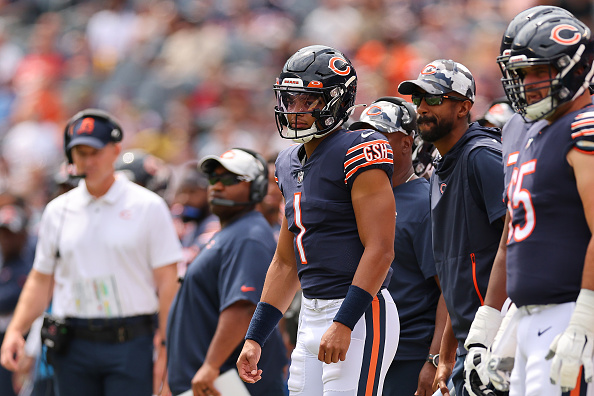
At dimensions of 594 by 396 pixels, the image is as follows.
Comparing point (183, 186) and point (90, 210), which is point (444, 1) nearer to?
point (183, 186)

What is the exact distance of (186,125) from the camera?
13.1 m

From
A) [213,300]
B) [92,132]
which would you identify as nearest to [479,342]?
[213,300]

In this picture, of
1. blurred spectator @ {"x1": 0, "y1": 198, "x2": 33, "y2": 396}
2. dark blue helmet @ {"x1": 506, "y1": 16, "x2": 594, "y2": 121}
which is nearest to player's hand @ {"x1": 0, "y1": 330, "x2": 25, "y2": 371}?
blurred spectator @ {"x1": 0, "y1": 198, "x2": 33, "y2": 396}

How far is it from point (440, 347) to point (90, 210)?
2797mm

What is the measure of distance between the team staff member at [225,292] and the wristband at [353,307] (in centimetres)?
178

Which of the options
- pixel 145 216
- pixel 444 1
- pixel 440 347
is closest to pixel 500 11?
pixel 444 1

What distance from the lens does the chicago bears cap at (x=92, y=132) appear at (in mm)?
6445

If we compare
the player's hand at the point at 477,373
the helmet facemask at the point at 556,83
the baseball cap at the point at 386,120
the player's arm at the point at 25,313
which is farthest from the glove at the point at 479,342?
the player's arm at the point at 25,313

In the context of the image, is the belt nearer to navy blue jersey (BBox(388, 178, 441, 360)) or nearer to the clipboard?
the clipboard

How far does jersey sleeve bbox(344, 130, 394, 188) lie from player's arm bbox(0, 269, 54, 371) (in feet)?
10.4

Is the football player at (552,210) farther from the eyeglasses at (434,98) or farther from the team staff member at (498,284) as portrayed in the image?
the eyeglasses at (434,98)

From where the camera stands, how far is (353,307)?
3.88m

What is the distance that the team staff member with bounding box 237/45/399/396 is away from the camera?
398 centimetres

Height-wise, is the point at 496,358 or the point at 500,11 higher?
the point at 500,11
